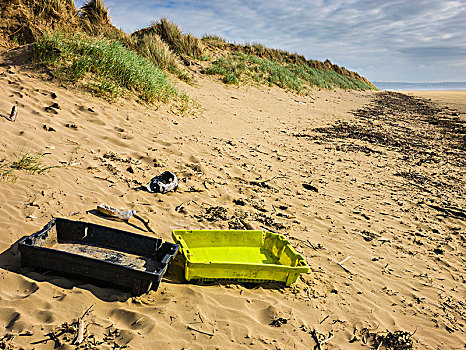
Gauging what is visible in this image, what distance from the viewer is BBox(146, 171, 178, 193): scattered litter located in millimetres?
4602

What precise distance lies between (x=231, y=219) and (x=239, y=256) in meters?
0.90

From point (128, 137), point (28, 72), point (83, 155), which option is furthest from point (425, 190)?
point (28, 72)

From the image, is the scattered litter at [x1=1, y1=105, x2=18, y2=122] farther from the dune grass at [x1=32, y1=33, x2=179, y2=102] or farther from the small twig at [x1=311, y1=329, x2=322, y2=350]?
the small twig at [x1=311, y1=329, x2=322, y2=350]

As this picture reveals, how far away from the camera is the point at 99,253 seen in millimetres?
3119

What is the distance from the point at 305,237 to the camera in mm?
4238

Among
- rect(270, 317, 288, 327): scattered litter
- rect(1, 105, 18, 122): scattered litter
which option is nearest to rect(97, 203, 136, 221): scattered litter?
rect(270, 317, 288, 327): scattered litter

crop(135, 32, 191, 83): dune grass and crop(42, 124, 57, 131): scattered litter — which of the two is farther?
crop(135, 32, 191, 83): dune grass

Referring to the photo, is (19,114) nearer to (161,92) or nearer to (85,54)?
(85,54)

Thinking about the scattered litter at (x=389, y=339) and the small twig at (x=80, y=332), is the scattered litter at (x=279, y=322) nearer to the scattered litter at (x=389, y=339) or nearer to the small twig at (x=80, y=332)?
the scattered litter at (x=389, y=339)

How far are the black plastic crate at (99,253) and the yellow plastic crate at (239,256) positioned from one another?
30 centimetres

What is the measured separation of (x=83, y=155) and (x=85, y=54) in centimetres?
399

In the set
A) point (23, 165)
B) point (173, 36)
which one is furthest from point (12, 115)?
point (173, 36)

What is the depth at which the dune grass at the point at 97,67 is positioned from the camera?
716cm

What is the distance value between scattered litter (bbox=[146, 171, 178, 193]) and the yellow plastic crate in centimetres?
141
